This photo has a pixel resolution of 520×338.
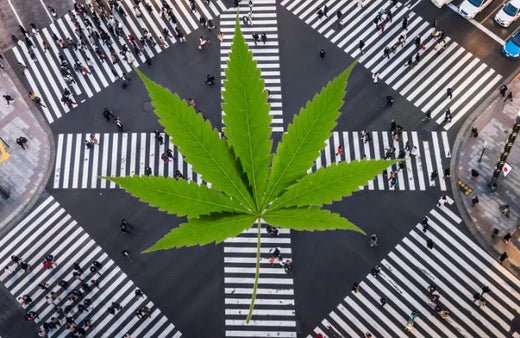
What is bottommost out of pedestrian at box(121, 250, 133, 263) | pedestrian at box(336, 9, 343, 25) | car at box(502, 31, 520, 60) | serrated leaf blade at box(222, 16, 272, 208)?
serrated leaf blade at box(222, 16, 272, 208)

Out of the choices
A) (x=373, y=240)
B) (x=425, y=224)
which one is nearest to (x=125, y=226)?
(x=373, y=240)

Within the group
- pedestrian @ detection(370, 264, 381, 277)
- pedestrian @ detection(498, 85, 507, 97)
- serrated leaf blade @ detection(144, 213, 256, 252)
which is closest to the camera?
serrated leaf blade @ detection(144, 213, 256, 252)

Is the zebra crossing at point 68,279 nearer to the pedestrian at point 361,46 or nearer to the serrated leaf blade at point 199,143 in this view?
the pedestrian at point 361,46

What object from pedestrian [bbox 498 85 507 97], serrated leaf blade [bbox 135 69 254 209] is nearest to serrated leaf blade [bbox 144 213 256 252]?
serrated leaf blade [bbox 135 69 254 209]

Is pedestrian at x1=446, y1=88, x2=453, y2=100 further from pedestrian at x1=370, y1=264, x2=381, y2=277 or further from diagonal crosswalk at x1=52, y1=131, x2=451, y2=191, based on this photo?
pedestrian at x1=370, y1=264, x2=381, y2=277

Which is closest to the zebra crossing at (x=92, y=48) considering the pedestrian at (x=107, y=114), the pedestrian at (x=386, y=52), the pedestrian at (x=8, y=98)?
the pedestrian at (x=8, y=98)
